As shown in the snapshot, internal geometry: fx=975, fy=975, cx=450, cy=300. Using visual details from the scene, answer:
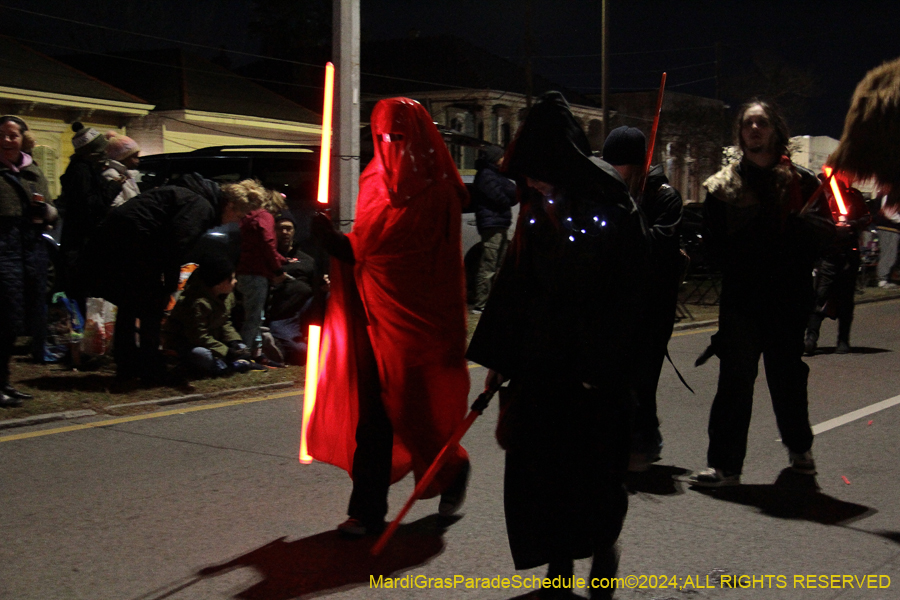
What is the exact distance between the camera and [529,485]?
11.5 ft

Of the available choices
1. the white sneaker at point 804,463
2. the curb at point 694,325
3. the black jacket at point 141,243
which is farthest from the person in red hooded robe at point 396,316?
the curb at point 694,325

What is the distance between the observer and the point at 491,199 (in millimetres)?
11867

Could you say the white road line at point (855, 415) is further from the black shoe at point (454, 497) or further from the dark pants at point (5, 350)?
the dark pants at point (5, 350)

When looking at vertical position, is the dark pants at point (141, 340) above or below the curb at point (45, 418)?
above

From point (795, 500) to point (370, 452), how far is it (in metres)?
2.23

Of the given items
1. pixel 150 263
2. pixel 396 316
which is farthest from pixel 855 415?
pixel 150 263

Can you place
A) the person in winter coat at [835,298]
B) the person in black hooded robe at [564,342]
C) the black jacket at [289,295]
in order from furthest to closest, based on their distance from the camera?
the person in winter coat at [835,298] < the black jacket at [289,295] < the person in black hooded robe at [564,342]

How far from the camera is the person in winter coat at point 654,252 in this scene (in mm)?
5172

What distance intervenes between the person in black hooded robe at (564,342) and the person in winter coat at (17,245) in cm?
438

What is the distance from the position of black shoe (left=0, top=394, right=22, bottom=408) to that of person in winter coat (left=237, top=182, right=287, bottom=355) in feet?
7.18

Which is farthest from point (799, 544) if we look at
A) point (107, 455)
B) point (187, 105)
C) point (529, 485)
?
point (187, 105)

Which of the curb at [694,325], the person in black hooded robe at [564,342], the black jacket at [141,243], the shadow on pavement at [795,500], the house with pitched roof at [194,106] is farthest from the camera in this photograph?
the house with pitched roof at [194,106]

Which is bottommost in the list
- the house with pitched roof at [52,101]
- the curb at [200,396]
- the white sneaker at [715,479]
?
the curb at [200,396]

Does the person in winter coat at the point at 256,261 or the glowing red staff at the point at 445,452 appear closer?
the glowing red staff at the point at 445,452
